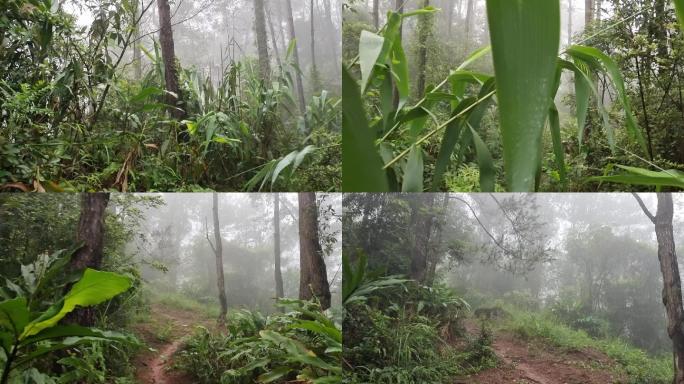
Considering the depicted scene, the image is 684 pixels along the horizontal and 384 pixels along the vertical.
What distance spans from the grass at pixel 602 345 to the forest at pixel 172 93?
48cm

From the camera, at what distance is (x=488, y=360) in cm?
90

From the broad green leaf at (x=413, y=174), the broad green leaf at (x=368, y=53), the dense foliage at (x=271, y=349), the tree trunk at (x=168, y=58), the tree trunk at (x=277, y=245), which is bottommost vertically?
the dense foliage at (x=271, y=349)

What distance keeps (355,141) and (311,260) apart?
1.64 ft

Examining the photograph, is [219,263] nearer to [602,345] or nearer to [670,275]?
[602,345]

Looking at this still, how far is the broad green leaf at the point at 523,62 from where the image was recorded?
1.36 ft

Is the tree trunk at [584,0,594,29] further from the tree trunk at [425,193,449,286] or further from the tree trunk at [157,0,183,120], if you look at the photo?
the tree trunk at [157,0,183,120]

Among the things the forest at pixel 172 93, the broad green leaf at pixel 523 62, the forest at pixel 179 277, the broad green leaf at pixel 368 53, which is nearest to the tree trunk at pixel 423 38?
the forest at pixel 172 93

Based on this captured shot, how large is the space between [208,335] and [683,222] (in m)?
0.90

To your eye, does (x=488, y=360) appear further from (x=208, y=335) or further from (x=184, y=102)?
(x=184, y=102)

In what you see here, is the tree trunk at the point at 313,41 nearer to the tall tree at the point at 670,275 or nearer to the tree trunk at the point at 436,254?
the tree trunk at the point at 436,254

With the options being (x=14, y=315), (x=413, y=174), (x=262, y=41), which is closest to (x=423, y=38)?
(x=262, y=41)

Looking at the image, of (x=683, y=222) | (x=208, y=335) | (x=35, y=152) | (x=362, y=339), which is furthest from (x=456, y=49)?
(x=35, y=152)

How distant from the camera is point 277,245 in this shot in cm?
112

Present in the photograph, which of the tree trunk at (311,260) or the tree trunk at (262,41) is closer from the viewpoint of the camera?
the tree trunk at (311,260)
